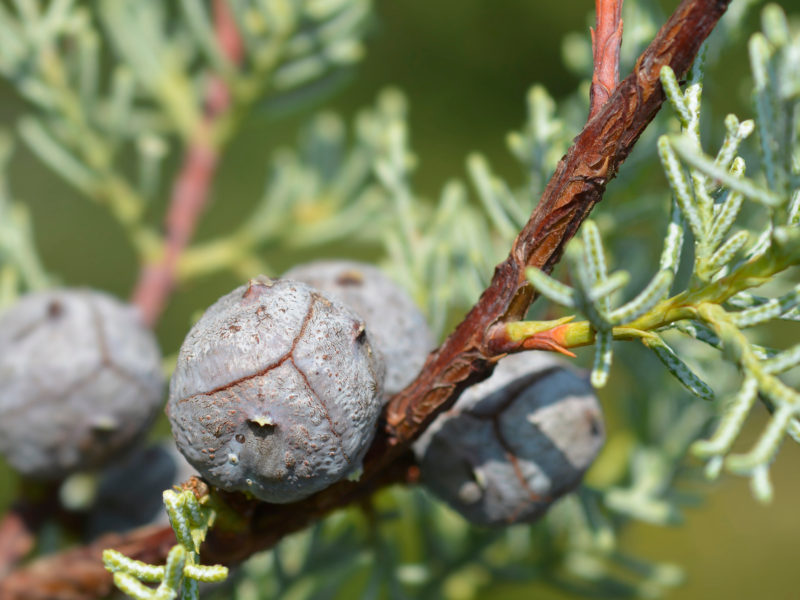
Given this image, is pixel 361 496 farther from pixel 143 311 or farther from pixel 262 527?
pixel 143 311

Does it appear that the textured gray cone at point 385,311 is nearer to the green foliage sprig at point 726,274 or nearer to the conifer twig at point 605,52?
the green foliage sprig at point 726,274

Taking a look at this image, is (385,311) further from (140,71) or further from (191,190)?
(140,71)

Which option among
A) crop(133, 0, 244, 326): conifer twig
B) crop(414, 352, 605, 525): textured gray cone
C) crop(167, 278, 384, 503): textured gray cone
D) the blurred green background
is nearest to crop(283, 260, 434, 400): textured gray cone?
crop(414, 352, 605, 525): textured gray cone

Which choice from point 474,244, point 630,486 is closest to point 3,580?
point 474,244

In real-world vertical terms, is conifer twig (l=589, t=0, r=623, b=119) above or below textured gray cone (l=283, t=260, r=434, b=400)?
above

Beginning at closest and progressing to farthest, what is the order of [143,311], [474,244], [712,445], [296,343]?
[712,445], [296,343], [474,244], [143,311]

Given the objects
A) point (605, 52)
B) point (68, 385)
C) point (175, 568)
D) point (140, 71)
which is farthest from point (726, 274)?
point (140, 71)

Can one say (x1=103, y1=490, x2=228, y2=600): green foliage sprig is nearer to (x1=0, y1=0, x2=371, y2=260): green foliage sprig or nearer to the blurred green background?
(x1=0, y1=0, x2=371, y2=260): green foliage sprig
